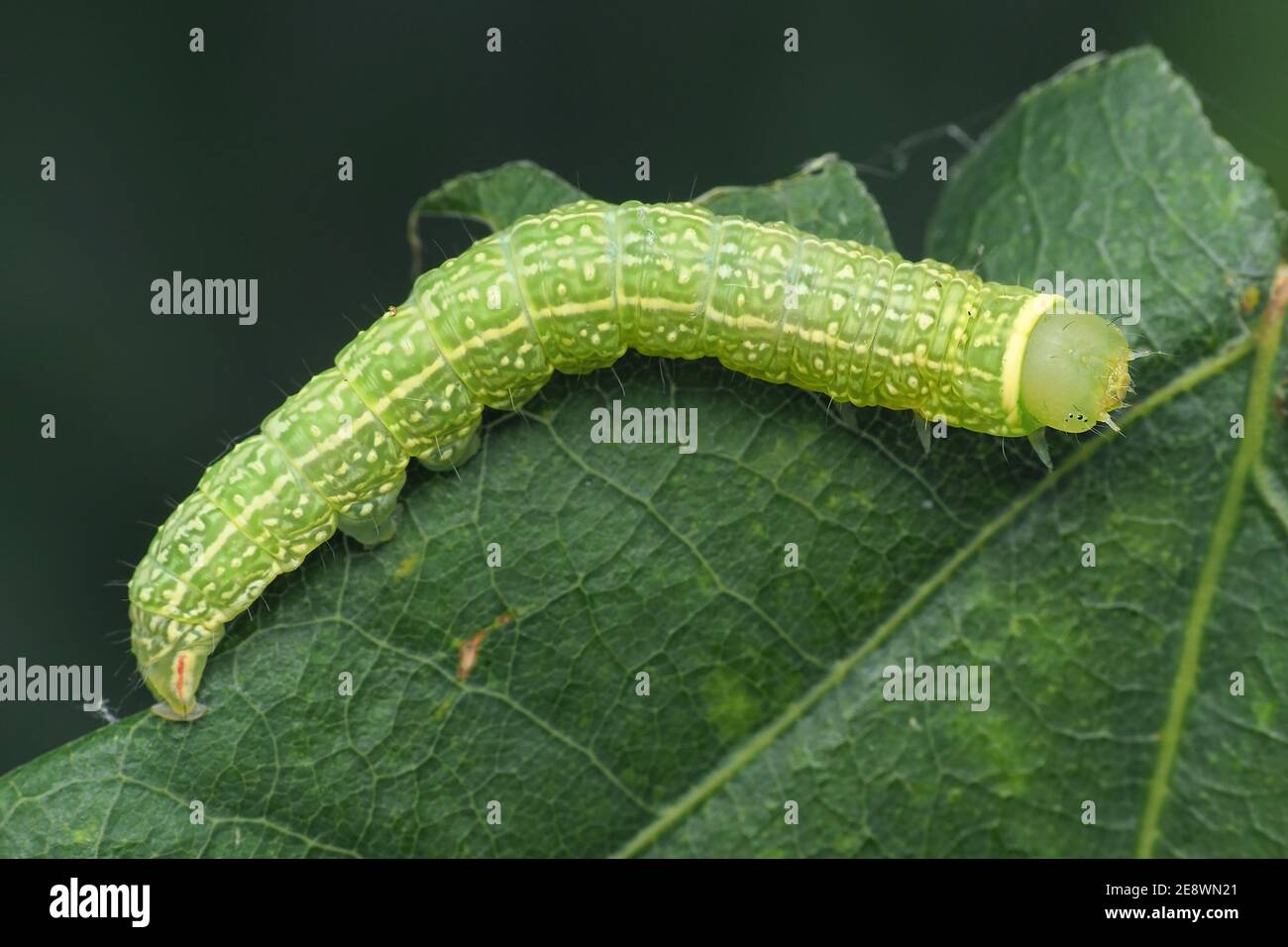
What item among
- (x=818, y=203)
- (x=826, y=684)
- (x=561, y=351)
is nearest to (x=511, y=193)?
(x=561, y=351)

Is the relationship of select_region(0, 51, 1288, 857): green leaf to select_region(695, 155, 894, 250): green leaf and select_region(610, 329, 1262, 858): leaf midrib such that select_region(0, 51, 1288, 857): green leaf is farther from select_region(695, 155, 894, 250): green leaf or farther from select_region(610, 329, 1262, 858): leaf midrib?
select_region(695, 155, 894, 250): green leaf

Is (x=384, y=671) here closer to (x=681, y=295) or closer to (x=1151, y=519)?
(x=681, y=295)

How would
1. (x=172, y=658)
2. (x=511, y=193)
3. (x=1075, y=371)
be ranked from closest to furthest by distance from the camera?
(x=1075, y=371) → (x=172, y=658) → (x=511, y=193)

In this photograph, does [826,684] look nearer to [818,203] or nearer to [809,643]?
[809,643]

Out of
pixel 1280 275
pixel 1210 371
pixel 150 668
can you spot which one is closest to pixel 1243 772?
pixel 1210 371

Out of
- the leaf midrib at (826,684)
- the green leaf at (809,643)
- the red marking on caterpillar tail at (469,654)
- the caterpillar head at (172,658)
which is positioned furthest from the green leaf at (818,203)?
the caterpillar head at (172,658)

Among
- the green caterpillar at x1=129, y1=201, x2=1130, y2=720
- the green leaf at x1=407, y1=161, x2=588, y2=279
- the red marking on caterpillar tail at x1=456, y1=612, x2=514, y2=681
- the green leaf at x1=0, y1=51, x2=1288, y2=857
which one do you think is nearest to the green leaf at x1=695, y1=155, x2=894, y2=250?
the green caterpillar at x1=129, y1=201, x2=1130, y2=720

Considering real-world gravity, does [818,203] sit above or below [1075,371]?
above

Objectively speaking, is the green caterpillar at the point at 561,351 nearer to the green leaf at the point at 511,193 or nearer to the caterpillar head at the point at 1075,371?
the caterpillar head at the point at 1075,371
